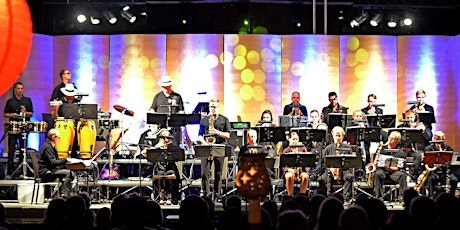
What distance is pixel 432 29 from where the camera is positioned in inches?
786

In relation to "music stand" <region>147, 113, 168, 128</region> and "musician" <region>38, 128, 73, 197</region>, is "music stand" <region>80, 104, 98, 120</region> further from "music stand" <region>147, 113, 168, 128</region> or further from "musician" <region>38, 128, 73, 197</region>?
"music stand" <region>147, 113, 168, 128</region>

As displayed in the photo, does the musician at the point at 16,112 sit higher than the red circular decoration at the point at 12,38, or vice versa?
the red circular decoration at the point at 12,38

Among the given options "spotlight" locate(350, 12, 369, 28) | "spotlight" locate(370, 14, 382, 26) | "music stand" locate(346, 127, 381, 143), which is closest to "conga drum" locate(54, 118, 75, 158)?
"music stand" locate(346, 127, 381, 143)

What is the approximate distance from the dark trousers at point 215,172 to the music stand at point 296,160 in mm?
1269

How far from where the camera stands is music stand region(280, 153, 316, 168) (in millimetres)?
14234

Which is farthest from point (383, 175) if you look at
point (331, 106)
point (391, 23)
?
point (391, 23)

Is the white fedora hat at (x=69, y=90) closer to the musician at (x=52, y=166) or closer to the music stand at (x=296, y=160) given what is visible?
the musician at (x=52, y=166)

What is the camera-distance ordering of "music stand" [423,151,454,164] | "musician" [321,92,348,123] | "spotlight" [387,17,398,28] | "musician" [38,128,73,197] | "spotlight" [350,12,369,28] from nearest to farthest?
"musician" [38,128,73,197]
"music stand" [423,151,454,164]
"musician" [321,92,348,123]
"spotlight" [350,12,369,28]
"spotlight" [387,17,398,28]

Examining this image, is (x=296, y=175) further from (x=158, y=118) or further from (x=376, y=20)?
(x=376, y=20)

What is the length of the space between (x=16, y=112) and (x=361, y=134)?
6715 millimetres

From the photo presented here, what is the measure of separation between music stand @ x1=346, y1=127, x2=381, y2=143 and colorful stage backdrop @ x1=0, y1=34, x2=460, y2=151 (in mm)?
3994

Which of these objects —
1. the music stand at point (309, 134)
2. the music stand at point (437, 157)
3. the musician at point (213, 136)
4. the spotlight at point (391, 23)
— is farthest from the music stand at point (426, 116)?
the spotlight at point (391, 23)

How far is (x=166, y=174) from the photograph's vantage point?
48.3 ft

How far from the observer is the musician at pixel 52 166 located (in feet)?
47.1
